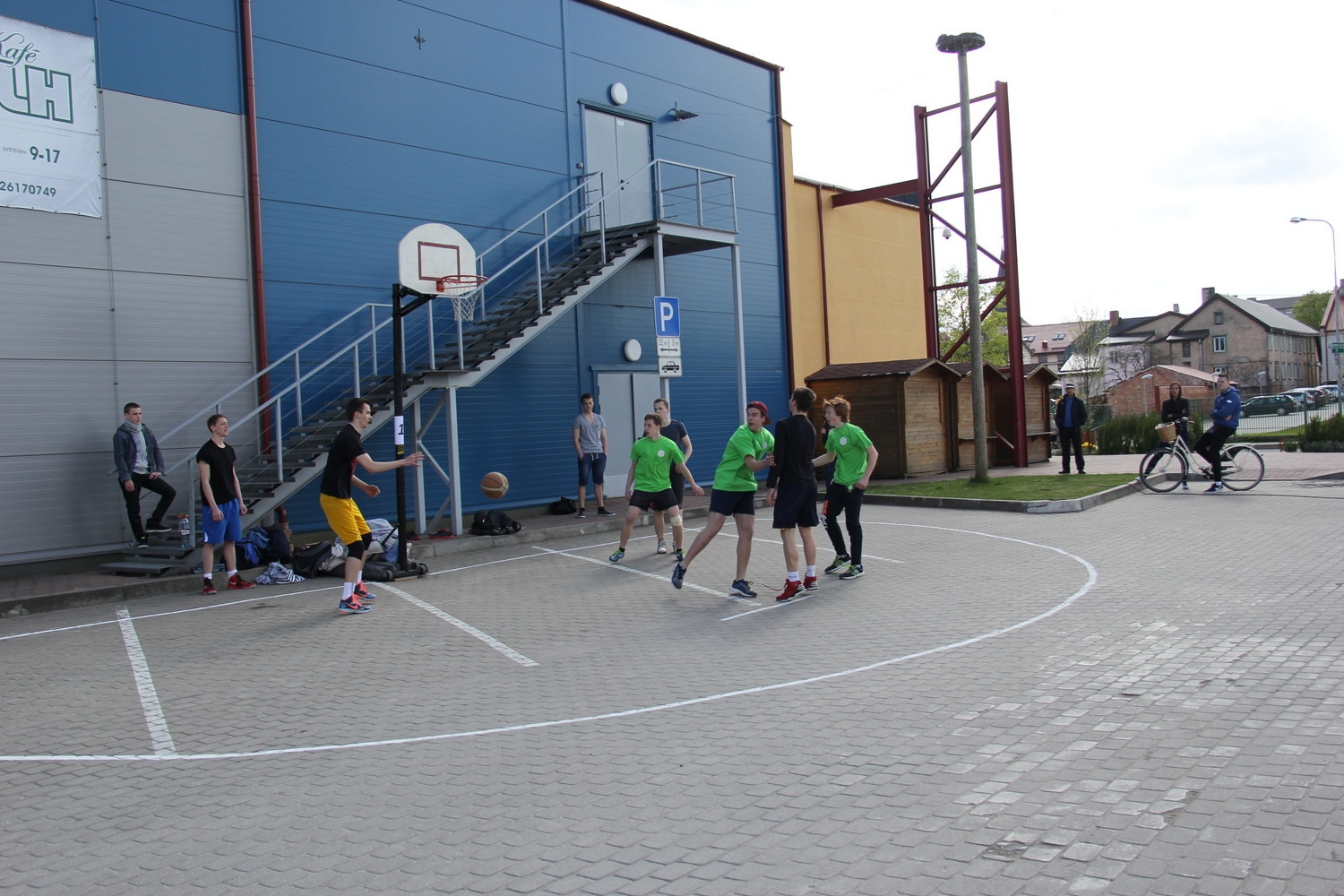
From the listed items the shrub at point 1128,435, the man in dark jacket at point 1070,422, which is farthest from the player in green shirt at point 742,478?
the shrub at point 1128,435

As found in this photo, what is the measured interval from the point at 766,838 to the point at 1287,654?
13.7 feet

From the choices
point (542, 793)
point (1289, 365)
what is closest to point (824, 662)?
point (542, 793)

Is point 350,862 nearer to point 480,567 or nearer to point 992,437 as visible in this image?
point 480,567

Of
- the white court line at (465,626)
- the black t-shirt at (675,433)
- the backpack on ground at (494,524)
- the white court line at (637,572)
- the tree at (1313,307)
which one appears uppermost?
the tree at (1313,307)

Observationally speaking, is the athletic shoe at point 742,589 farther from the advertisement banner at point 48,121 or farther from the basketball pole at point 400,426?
the advertisement banner at point 48,121

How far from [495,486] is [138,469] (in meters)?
4.50

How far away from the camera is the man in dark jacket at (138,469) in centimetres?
1211

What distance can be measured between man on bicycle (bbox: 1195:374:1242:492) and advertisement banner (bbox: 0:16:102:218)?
16415mm

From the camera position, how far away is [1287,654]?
6.36 meters

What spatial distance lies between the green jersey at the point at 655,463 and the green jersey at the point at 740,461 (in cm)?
226

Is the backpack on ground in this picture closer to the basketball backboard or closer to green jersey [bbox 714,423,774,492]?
the basketball backboard

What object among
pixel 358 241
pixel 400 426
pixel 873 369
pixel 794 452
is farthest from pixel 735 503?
pixel 873 369

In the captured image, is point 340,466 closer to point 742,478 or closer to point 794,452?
point 742,478

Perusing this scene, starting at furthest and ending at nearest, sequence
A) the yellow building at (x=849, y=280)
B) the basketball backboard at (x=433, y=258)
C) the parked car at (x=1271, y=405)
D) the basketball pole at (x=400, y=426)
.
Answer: the parked car at (x=1271, y=405) → the yellow building at (x=849, y=280) → the basketball backboard at (x=433, y=258) → the basketball pole at (x=400, y=426)
